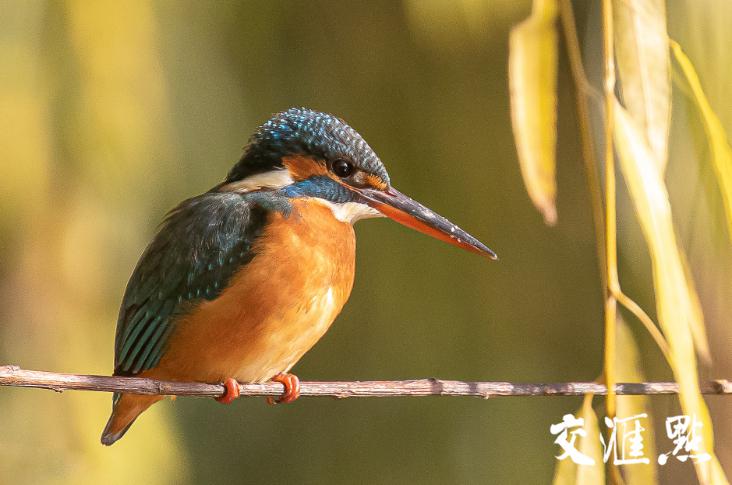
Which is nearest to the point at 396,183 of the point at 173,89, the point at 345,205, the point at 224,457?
the point at 173,89

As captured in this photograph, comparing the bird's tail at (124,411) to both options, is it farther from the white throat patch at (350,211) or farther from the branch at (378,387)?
the white throat patch at (350,211)

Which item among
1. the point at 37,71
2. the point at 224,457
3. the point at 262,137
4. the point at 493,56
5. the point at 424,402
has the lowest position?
the point at 224,457

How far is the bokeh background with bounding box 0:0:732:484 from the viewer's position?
1.52 m

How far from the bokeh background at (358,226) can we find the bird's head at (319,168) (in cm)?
24

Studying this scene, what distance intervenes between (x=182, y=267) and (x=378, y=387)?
394 mm

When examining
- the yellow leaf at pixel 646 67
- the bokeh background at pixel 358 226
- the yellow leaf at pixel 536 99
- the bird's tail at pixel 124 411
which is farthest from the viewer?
the bokeh background at pixel 358 226

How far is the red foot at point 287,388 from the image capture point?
3.89ft

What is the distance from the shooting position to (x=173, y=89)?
70.7 inches

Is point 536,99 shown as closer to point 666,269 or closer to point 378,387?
point 666,269

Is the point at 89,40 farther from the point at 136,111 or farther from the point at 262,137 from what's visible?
the point at 262,137

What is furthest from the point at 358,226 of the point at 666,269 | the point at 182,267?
the point at 666,269

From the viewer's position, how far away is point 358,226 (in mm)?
1999

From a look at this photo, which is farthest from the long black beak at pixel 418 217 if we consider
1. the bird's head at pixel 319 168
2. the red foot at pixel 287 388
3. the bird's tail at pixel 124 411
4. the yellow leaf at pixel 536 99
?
the bird's tail at pixel 124 411

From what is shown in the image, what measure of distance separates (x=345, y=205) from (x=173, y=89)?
0.69m
